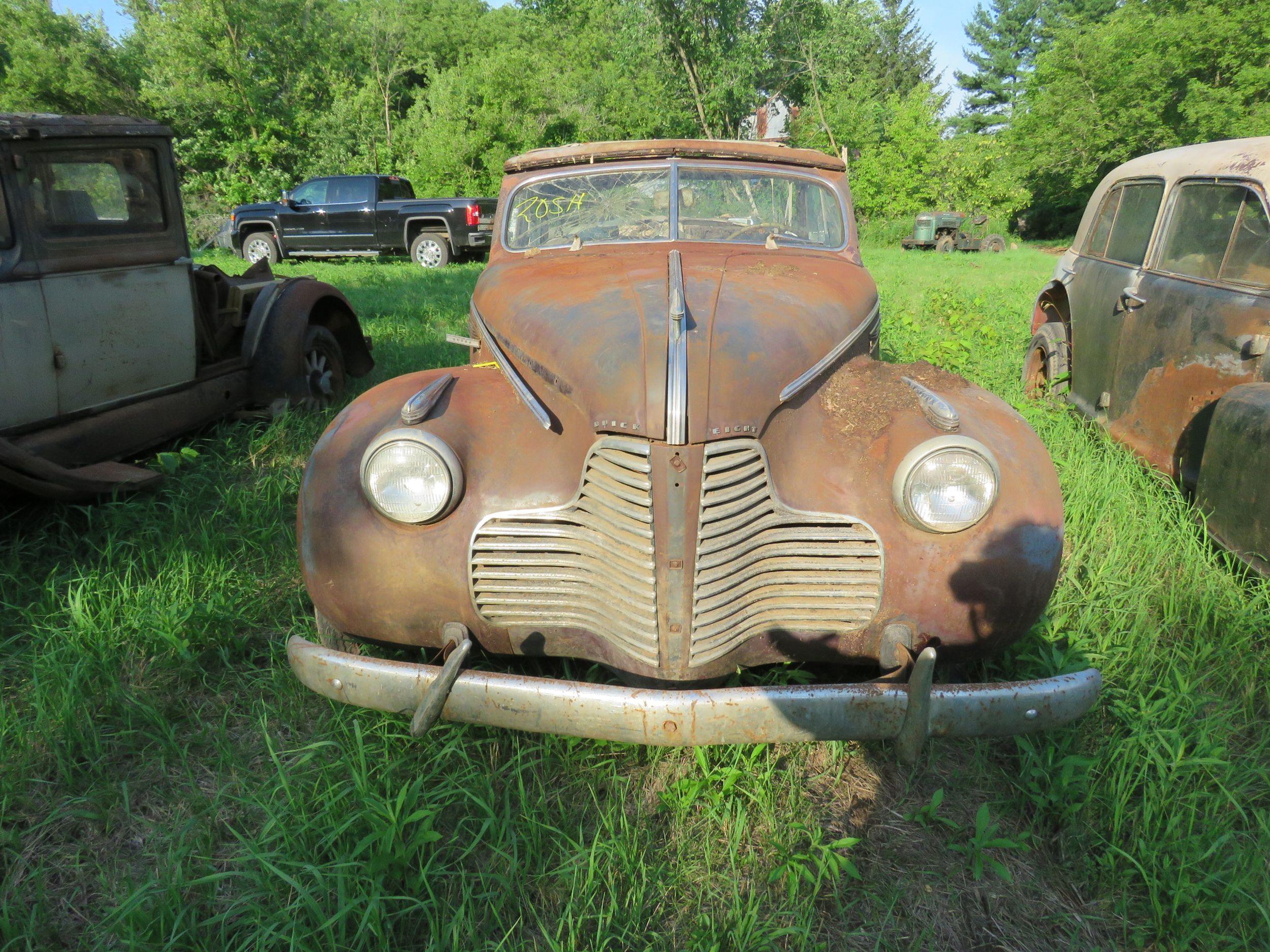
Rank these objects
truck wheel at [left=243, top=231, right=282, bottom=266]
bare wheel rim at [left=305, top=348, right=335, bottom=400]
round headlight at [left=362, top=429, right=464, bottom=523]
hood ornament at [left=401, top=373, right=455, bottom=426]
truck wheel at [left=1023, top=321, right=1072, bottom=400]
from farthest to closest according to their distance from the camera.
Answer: truck wheel at [left=243, top=231, right=282, bottom=266]
bare wheel rim at [left=305, top=348, right=335, bottom=400]
truck wheel at [left=1023, top=321, right=1072, bottom=400]
hood ornament at [left=401, top=373, right=455, bottom=426]
round headlight at [left=362, top=429, right=464, bottom=523]

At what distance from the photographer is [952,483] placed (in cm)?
225

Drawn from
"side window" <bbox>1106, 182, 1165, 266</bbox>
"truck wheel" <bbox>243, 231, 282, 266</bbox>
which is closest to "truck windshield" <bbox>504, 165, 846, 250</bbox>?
"side window" <bbox>1106, 182, 1165, 266</bbox>

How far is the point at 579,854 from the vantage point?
7.01ft

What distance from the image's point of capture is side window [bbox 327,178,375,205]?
595 inches

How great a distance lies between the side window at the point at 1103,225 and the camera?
5.16 meters

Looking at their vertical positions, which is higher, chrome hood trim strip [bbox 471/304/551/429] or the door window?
the door window

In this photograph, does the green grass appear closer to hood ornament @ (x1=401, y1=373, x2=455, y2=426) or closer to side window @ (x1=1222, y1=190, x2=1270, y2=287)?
hood ornament @ (x1=401, y1=373, x2=455, y2=426)

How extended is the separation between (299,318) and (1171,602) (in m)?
5.15

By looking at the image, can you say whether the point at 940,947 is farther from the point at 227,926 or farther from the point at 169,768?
the point at 169,768

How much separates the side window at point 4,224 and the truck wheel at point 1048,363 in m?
5.97

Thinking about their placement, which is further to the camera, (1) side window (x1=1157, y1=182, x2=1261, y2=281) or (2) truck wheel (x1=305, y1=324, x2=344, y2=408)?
(2) truck wheel (x1=305, y1=324, x2=344, y2=408)

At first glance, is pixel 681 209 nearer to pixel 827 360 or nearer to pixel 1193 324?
pixel 827 360

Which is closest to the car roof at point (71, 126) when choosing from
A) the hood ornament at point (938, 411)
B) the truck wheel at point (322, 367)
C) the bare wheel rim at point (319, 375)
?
the truck wheel at point (322, 367)

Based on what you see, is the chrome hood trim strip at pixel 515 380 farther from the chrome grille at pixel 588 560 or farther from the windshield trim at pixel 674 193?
the windshield trim at pixel 674 193
